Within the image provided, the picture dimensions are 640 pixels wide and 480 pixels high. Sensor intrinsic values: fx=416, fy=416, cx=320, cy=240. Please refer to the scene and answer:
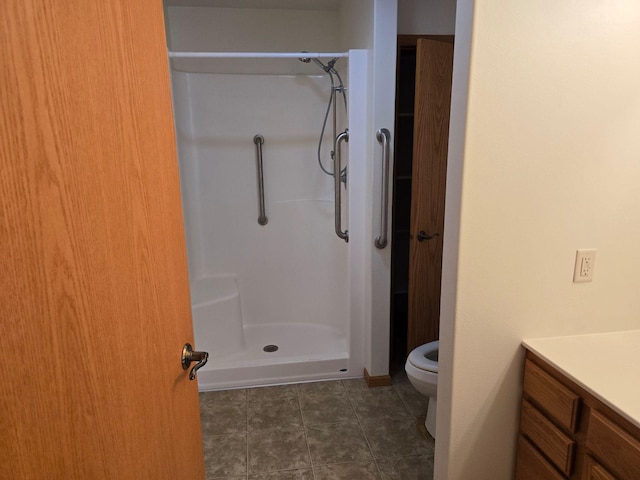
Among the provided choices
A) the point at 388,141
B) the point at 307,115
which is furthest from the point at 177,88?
the point at 388,141

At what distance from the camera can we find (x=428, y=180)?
2.46 meters

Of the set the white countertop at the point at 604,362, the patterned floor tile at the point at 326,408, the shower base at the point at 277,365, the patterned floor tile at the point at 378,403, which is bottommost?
the patterned floor tile at the point at 378,403

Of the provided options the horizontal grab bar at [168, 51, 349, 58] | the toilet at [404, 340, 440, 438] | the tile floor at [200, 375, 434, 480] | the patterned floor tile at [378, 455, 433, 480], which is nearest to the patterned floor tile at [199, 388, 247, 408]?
the tile floor at [200, 375, 434, 480]

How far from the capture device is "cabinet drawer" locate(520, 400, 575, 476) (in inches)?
48.5

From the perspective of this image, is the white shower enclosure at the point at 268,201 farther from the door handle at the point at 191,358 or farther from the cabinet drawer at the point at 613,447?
the door handle at the point at 191,358

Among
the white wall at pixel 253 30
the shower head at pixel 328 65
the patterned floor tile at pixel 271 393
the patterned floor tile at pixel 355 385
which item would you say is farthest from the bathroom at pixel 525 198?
the white wall at pixel 253 30

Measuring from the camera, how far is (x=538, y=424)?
1.36m

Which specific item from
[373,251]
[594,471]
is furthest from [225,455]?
[594,471]

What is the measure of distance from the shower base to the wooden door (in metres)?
0.51

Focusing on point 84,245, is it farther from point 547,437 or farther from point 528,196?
point 547,437

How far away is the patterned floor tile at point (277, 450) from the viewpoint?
195cm

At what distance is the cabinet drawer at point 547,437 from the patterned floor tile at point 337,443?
852mm

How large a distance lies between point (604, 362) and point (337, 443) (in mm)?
1309

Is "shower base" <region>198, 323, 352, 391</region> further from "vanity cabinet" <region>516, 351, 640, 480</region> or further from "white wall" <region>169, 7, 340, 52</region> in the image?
"white wall" <region>169, 7, 340, 52</region>
